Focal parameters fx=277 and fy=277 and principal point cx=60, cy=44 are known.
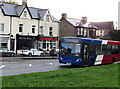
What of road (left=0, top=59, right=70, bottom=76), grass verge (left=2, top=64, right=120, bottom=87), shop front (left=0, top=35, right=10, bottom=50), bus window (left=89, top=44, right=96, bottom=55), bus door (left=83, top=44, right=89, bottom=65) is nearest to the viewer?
grass verge (left=2, top=64, right=120, bottom=87)

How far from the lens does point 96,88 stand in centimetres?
1007

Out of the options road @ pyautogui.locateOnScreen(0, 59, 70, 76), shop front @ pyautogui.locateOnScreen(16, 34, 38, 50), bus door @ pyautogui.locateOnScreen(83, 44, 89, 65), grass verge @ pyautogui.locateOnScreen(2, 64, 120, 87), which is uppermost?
shop front @ pyautogui.locateOnScreen(16, 34, 38, 50)

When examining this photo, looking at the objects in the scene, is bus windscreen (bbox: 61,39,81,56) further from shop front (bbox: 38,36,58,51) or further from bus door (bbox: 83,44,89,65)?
shop front (bbox: 38,36,58,51)

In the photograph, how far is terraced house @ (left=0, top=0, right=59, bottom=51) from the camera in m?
48.8

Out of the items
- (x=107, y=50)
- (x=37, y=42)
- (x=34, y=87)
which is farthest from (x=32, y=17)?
(x=34, y=87)

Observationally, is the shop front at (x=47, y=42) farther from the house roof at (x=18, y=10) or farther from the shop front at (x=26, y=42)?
the house roof at (x=18, y=10)

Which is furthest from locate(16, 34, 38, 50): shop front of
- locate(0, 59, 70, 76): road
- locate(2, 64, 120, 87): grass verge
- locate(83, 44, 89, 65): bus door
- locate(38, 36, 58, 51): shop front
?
locate(2, 64, 120, 87): grass verge

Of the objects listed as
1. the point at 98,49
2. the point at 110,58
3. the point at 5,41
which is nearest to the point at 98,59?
the point at 98,49

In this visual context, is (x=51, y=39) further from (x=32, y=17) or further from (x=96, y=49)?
(x=96, y=49)

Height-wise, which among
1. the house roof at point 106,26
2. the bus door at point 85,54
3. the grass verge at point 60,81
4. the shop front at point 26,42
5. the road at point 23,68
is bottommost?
the road at point 23,68

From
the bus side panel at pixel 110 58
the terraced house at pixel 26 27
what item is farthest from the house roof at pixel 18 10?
the bus side panel at pixel 110 58

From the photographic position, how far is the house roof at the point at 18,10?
163 feet

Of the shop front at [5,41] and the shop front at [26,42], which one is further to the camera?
the shop front at [26,42]

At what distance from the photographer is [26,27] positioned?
52.8m
